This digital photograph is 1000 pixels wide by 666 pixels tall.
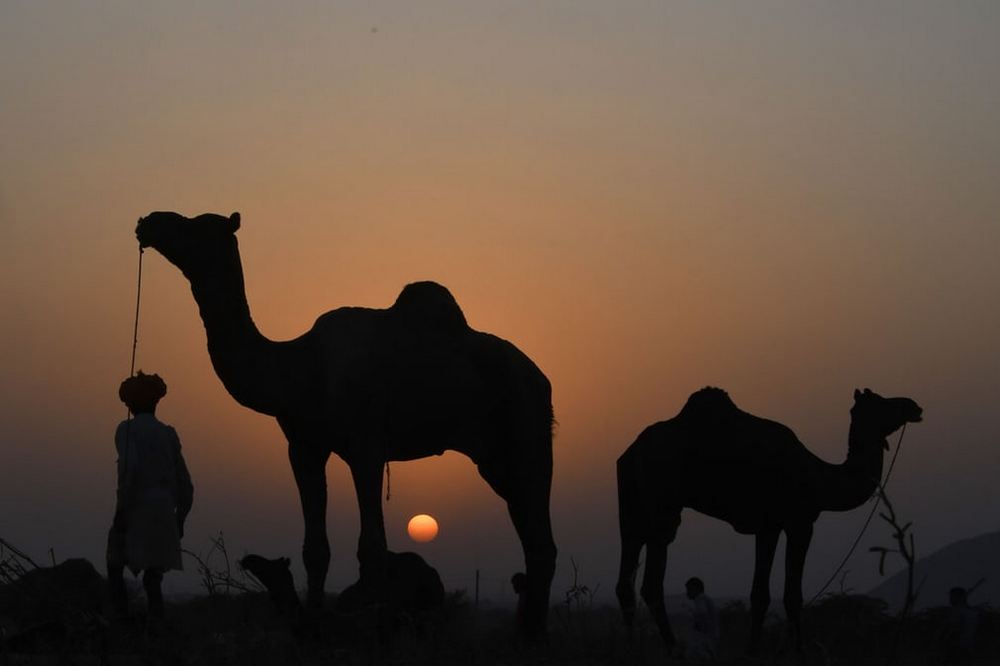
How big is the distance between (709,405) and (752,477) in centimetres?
106

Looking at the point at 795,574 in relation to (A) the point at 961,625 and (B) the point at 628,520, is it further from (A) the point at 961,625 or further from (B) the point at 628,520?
(B) the point at 628,520

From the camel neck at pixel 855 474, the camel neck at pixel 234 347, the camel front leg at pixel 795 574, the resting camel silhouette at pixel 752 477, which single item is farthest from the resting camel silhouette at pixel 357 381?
the camel neck at pixel 855 474

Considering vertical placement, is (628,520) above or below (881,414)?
below

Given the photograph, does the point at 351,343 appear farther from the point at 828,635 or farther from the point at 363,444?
the point at 828,635

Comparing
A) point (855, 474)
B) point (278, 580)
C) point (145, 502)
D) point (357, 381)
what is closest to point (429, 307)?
point (357, 381)

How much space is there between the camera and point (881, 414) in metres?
16.5

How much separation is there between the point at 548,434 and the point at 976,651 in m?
6.21

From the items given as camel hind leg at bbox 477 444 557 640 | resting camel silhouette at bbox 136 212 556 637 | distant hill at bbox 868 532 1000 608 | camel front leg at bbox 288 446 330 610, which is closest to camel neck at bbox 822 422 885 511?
camel hind leg at bbox 477 444 557 640

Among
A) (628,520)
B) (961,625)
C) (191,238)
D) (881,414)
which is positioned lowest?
(961,625)

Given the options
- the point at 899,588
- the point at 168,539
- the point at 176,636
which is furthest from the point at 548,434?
the point at 899,588

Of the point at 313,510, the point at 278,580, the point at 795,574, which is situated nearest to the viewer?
the point at 278,580

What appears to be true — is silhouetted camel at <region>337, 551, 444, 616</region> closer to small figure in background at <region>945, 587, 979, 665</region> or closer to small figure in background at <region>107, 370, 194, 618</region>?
small figure in background at <region>107, 370, 194, 618</region>

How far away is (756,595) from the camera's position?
16109mm

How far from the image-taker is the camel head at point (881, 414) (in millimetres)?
16438
